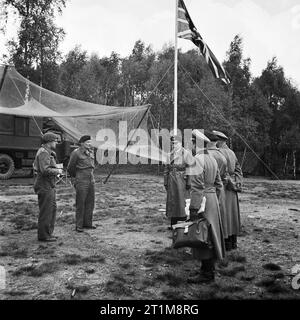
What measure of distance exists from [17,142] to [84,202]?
9.94 m

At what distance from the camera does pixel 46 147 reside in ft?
20.4

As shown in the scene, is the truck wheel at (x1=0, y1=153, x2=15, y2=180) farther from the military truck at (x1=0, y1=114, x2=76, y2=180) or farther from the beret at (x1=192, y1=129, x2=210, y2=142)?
the beret at (x1=192, y1=129, x2=210, y2=142)

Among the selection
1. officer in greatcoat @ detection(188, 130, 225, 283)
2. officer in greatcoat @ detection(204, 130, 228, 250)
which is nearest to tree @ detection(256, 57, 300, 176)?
officer in greatcoat @ detection(204, 130, 228, 250)

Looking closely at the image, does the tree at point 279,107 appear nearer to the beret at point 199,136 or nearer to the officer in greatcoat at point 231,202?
the officer in greatcoat at point 231,202

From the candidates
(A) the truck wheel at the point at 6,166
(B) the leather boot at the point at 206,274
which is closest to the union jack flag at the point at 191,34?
(B) the leather boot at the point at 206,274

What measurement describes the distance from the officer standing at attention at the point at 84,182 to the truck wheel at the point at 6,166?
9141mm

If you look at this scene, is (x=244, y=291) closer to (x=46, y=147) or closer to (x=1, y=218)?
(x=46, y=147)

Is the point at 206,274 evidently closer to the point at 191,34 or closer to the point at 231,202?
the point at 231,202

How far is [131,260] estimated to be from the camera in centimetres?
525

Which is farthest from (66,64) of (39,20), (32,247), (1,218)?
(32,247)

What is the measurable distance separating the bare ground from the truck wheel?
22.1 feet

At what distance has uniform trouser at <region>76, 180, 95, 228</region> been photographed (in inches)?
277
